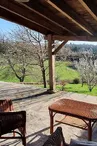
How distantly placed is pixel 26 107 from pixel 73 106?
1876 millimetres

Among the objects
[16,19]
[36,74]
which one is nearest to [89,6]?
[16,19]

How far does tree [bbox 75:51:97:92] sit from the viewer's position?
1697 centimetres

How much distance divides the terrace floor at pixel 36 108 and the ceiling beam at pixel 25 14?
1.91 meters

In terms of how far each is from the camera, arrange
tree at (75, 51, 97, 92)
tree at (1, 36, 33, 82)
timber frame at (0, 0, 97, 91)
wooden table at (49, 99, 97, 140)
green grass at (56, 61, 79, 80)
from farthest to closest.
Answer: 1. green grass at (56, 61, 79, 80)
2. tree at (75, 51, 97, 92)
3. tree at (1, 36, 33, 82)
4. timber frame at (0, 0, 97, 91)
5. wooden table at (49, 99, 97, 140)

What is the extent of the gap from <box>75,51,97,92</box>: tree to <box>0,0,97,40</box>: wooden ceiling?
1012 cm

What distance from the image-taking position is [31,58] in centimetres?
1395

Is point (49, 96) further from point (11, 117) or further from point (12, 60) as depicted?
point (12, 60)

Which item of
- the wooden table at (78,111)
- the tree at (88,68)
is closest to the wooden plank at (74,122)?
the wooden table at (78,111)

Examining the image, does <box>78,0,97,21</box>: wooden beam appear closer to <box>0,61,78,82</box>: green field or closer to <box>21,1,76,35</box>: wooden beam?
<box>21,1,76,35</box>: wooden beam

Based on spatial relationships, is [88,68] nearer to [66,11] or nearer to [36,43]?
[36,43]

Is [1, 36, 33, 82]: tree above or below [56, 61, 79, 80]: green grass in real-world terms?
above

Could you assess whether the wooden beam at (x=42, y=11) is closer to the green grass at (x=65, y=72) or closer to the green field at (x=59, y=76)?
the green field at (x=59, y=76)

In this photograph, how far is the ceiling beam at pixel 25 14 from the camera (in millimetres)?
5061

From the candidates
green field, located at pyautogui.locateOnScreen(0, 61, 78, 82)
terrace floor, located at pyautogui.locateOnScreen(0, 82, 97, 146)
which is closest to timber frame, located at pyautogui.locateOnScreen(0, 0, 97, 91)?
terrace floor, located at pyautogui.locateOnScreen(0, 82, 97, 146)
